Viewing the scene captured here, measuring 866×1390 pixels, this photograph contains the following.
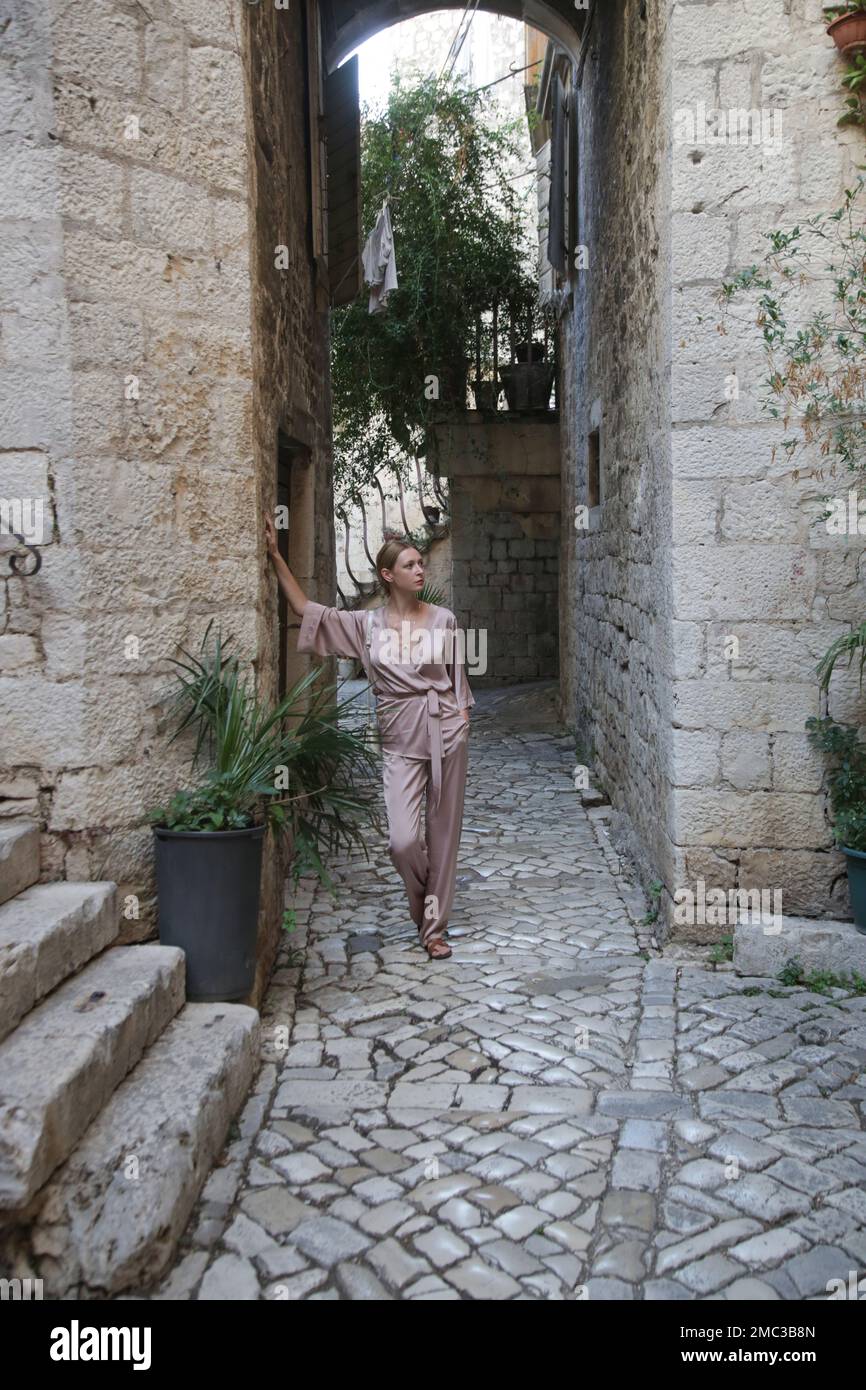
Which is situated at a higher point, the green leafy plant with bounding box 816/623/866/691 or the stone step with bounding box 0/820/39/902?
the green leafy plant with bounding box 816/623/866/691

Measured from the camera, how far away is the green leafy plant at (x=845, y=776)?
4449 millimetres

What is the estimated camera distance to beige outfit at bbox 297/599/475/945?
4898mm

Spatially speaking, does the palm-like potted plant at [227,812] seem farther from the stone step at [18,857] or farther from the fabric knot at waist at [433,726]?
the fabric knot at waist at [433,726]

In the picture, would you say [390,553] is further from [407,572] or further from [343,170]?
[343,170]

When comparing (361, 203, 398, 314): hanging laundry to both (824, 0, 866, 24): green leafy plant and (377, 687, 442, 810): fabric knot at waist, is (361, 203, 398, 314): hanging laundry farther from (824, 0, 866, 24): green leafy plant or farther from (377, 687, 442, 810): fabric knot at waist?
(377, 687, 442, 810): fabric knot at waist

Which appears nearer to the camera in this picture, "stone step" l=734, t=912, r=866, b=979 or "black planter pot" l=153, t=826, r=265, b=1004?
"black planter pot" l=153, t=826, r=265, b=1004

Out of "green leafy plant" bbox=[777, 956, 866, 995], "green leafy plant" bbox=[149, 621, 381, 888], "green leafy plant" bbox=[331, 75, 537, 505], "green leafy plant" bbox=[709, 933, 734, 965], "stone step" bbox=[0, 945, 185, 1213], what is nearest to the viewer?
"stone step" bbox=[0, 945, 185, 1213]

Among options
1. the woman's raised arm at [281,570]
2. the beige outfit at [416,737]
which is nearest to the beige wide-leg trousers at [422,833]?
the beige outfit at [416,737]

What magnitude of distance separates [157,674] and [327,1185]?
1743 millimetres

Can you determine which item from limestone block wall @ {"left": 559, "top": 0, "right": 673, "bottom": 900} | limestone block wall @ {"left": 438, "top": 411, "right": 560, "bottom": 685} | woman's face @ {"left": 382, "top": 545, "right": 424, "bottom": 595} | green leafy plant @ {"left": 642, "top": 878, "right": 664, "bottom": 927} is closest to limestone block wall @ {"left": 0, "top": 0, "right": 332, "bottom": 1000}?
woman's face @ {"left": 382, "top": 545, "right": 424, "bottom": 595}

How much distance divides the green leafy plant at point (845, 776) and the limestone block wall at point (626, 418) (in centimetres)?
68

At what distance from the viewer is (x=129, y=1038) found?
3068 millimetres

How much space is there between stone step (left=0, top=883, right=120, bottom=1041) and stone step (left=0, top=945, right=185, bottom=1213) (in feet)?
0.14
